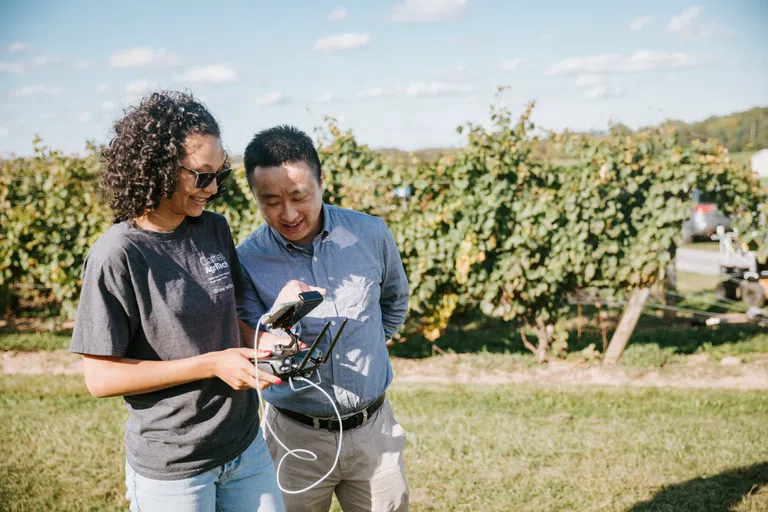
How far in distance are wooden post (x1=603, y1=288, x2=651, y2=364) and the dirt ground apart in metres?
0.18

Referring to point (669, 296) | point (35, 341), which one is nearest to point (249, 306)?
point (35, 341)

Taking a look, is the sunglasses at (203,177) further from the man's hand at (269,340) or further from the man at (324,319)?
the man's hand at (269,340)

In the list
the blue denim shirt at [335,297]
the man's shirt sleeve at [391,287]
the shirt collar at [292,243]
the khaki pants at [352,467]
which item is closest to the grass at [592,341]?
the man's shirt sleeve at [391,287]

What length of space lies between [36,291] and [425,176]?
6087 mm

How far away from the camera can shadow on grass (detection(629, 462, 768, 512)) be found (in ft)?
12.0

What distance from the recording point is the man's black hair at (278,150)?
239cm

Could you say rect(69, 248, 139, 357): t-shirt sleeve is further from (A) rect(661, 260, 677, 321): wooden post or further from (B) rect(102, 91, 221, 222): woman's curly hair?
(A) rect(661, 260, 677, 321): wooden post

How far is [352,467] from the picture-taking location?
257cm

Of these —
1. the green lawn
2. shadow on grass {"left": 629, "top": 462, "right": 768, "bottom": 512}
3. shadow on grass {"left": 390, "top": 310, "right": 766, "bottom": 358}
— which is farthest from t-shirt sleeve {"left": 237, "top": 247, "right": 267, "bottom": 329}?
shadow on grass {"left": 390, "top": 310, "right": 766, "bottom": 358}

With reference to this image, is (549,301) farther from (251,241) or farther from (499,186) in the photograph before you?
(251,241)

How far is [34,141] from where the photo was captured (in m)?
8.76

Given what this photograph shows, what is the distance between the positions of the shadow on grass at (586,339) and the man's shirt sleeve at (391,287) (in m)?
4.68

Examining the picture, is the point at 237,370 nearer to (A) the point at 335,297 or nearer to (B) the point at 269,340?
(B) the point at 269,340

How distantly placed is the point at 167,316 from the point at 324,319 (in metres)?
0.70
